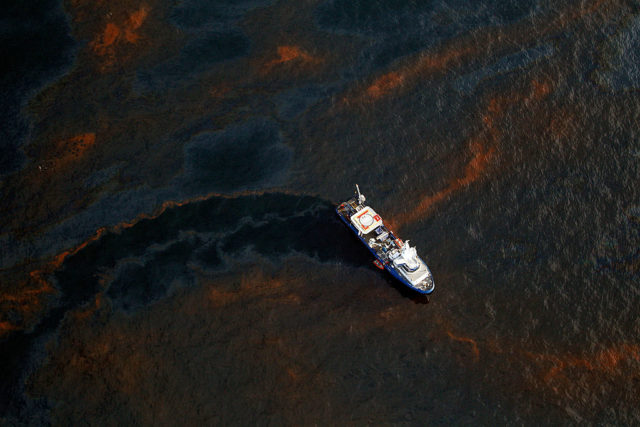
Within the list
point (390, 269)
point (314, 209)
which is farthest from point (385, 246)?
point (314, 209)

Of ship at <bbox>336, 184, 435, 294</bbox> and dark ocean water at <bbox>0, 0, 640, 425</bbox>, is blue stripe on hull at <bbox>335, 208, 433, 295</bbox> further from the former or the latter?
dark ocean water at <bbox>0, 0, 640, 425</bbox>

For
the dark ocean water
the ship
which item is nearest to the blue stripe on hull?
the ship

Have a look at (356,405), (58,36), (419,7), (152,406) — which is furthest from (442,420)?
(58,36)

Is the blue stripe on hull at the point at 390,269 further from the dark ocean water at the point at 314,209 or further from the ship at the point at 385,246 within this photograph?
the dark ocean water at the point at 314,209

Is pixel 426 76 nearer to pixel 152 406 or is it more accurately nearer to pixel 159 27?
pixel 159 27

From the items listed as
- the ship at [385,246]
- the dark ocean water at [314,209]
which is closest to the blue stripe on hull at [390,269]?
the ship at [385,246]
